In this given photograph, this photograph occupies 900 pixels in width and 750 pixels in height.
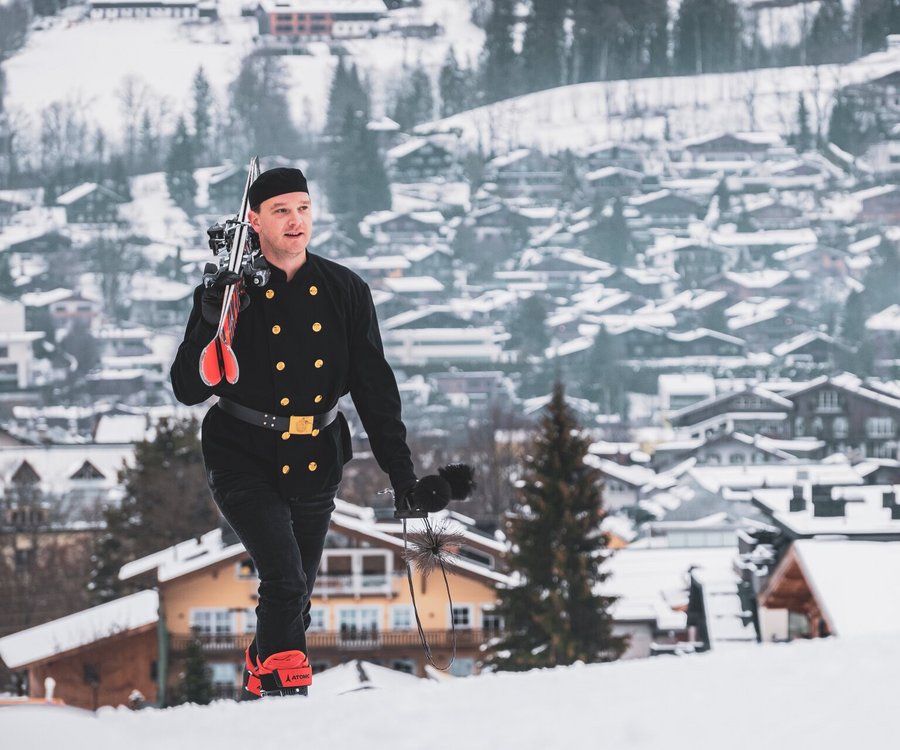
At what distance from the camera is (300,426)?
4371 mm

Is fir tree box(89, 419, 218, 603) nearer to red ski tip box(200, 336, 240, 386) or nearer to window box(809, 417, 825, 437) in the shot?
red ski tip box(200, 336, 240, 386)

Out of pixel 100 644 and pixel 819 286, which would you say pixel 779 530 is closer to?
pixel 100 644

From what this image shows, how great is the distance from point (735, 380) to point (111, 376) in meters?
49.8

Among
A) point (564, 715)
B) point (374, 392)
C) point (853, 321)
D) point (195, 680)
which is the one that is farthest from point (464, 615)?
point (853, 321)

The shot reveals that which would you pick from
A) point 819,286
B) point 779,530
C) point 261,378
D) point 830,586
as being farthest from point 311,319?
point 819,286

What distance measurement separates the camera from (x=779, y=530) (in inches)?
884

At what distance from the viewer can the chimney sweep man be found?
165 inches

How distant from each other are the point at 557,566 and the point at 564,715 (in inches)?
848

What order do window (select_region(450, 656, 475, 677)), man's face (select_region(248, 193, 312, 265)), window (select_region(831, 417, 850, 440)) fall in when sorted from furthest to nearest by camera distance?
window (select_region(831, 417, 850, 440)) < window (select_region(450, 656, 475, 677)) < man's face (select_region(248, 193, 312, 265))

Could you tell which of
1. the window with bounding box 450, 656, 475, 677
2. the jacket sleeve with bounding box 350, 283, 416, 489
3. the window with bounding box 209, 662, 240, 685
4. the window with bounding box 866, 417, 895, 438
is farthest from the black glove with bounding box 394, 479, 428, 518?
the window with bounding box 866, 417, 895, 438

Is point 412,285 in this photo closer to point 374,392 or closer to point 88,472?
point 88,472

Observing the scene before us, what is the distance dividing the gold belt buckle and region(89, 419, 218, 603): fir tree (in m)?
31.6

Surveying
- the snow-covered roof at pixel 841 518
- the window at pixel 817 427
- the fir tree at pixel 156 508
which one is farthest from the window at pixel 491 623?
the window at pixel 817 427

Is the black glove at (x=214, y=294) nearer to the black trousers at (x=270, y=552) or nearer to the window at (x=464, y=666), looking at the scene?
the black trousers at (x=270, y=552)
